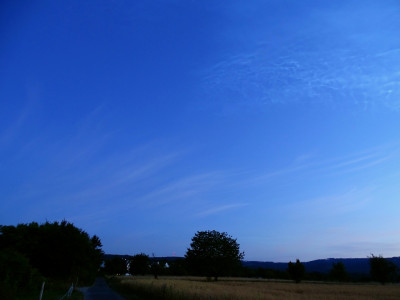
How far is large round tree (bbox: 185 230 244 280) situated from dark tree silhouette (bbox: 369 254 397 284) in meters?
25.3

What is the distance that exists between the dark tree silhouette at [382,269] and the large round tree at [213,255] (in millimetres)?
25258

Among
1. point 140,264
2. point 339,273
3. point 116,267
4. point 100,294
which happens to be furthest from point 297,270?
point 116,267

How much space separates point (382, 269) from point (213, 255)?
31541mm

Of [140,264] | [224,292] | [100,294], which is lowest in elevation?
[100,294]

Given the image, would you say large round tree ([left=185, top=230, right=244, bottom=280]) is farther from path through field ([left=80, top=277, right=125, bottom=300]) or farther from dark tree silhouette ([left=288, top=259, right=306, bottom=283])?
path through field ([left=80, top=277, right=125, bottom=300])

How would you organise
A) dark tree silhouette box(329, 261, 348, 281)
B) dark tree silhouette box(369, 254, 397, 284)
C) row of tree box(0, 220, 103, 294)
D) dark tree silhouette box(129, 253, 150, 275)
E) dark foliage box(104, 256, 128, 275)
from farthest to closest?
dark foliage box(104, 256, 128, 275)
dark tree silhouette box(129, 253, 150, 275)
dark tree silhouette box(329, 261, 348, 281)
dark tree silhouette box(369, 254, 397, 284)
row of tree box(0, 220, 103, 294)

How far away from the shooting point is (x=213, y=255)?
66.2 m

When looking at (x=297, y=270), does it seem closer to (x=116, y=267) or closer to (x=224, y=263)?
(x=224, y=263)

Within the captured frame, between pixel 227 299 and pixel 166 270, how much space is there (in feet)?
396

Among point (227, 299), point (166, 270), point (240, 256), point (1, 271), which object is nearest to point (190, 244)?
point (240, 256)

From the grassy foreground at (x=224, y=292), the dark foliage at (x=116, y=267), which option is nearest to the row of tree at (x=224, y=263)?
the grassy foreground at (x=224, y=292)

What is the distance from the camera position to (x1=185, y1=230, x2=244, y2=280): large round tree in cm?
6538

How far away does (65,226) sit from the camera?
148 feet

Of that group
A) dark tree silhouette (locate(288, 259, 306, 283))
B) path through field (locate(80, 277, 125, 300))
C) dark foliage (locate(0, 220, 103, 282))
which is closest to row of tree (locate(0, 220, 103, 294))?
dark foliage (locate(0, 220, 103, 282))
